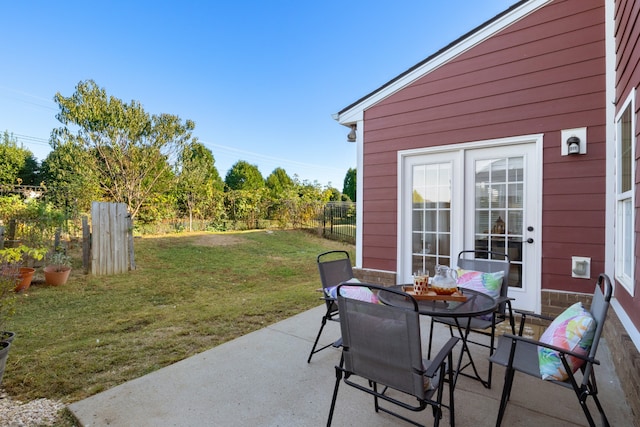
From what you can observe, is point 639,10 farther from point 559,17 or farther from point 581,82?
point 559,17

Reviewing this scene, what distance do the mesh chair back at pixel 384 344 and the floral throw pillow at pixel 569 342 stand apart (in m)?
0.72

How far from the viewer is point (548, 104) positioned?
3.37 metres

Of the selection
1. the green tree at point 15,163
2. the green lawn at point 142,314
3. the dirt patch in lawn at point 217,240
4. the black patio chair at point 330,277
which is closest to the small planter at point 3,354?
the green lawn at point 142,314

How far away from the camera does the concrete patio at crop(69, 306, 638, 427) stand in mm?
1811

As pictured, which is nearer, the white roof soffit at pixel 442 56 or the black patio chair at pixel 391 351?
the black patio chair at pixel 391 351

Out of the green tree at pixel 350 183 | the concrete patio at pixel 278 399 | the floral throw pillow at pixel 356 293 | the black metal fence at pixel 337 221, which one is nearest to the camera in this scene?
the concrete patio at pixel 278 399

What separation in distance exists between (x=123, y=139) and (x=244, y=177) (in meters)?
6.79

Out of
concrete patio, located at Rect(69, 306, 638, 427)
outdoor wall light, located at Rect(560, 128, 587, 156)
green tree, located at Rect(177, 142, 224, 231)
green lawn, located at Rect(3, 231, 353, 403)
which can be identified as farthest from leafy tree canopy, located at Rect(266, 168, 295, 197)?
concrete patio, located at Rect(69, 306, 638, 427)

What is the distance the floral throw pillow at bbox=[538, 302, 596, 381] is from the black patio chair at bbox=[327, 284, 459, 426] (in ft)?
1.62

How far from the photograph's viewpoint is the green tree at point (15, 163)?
12875mm

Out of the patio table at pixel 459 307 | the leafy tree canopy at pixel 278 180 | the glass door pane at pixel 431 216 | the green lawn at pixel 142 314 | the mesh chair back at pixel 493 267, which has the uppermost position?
the leafy tree canopy at pixel 278 180

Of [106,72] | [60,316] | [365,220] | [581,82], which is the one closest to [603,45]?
Answer: [581,82]

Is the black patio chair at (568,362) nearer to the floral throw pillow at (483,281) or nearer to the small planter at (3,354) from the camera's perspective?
the floral throw pillow at (483,281)

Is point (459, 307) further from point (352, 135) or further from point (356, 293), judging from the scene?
point (352, 135)
